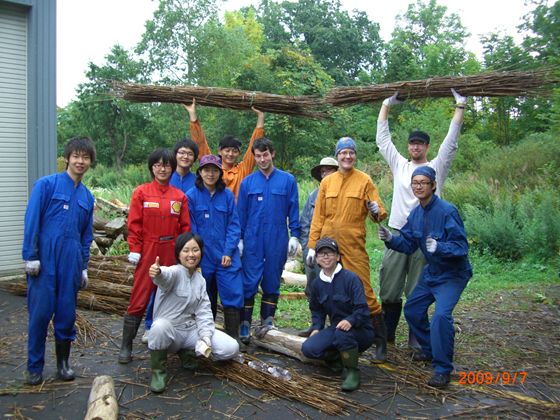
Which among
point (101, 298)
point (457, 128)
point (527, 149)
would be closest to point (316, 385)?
point (457, 128)

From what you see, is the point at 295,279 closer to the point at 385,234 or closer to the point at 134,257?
the point at 385,234

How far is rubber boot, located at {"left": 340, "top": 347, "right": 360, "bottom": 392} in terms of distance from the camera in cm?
378

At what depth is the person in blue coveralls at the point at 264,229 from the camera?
473cm

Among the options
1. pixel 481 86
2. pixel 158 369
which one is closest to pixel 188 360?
pixel 158 369

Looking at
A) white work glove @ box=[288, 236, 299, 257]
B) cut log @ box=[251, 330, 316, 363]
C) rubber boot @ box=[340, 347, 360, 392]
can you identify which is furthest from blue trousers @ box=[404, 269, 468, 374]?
white work glove @ box=[288, 236, 299, 257]

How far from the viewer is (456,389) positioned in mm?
3811

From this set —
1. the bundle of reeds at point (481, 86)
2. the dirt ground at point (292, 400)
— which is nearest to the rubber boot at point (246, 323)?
the dirt ground at point (292, 400)

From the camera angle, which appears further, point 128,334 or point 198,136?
point 198,136

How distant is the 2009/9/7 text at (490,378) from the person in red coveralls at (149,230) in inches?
100

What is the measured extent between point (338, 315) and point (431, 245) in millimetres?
900

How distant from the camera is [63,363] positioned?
12.8ft

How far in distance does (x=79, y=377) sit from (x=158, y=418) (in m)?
0.99

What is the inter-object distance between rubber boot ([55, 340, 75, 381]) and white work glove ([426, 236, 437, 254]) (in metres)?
2.83

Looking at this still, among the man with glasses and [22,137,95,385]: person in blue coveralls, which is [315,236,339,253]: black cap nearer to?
the man with glasses
